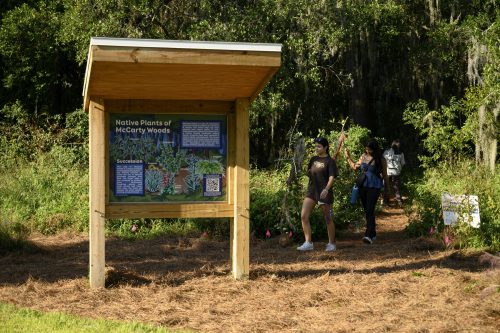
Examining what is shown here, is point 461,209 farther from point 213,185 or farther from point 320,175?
point 213,185

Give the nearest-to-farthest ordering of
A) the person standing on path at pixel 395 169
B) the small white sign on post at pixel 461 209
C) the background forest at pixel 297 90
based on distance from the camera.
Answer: the small white sign on post at pixel 461 209 → the background forest at pixel 297 90 → the person standing on path at pixel 395 169

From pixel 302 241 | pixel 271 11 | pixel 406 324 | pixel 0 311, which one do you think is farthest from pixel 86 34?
pixel 406 324

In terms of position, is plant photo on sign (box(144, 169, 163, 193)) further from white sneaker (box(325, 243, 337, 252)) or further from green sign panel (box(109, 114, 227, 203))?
white sneaker (box(325, 243, 337, 252))

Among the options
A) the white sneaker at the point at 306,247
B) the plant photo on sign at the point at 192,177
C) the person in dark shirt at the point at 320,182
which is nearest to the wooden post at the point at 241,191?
the plant photo on sign at the point at 192,177

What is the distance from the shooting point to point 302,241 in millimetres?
11570

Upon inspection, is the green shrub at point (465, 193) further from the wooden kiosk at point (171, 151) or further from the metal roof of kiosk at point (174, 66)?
the metal roof of kiosk at point (174, 66)

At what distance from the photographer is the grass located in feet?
19.8

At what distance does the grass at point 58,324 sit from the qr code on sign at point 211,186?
2.34 m

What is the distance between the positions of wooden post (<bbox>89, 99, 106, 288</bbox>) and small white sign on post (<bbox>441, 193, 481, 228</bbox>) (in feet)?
16.6

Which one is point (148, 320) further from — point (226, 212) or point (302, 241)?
point (302, 241)

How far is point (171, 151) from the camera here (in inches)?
327

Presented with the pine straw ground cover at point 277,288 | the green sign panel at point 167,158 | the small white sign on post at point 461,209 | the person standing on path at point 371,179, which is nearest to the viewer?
the pine straw ground cover at point 277,288

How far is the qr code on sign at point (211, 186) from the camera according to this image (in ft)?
27.3

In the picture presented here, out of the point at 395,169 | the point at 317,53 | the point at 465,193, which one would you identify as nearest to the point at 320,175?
the point at 465,193
